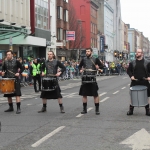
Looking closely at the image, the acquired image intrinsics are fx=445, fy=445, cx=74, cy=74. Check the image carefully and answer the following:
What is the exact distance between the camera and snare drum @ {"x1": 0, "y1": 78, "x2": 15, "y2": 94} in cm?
1269

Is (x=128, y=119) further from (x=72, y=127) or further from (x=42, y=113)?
(x=42, y=113)

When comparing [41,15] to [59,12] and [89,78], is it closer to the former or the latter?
[59,12]

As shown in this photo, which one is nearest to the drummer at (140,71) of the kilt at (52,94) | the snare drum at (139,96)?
the snare drum at (139,96)

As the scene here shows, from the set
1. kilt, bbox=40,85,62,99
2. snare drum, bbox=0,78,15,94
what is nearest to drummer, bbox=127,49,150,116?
kilt, bbox=40,85,62,99

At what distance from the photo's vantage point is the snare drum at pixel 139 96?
1188 cm

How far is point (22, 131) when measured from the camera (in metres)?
9.69

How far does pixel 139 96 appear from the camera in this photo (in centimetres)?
1191

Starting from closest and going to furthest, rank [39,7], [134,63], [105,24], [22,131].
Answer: [22,131], [134,63], [39,7], [105,24]

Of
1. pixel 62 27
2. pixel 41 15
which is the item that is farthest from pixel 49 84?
pixel 62 27

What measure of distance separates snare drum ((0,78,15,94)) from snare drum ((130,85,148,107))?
11.3 feet

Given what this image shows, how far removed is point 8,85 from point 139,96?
147 inches

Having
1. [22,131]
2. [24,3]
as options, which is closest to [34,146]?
[22,131]

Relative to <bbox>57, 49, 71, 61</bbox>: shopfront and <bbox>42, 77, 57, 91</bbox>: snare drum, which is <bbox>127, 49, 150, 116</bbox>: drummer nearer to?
<bbox>42, 77, 57, 91</bbox>: snare drum

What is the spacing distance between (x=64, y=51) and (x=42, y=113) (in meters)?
50.3
